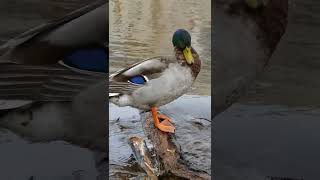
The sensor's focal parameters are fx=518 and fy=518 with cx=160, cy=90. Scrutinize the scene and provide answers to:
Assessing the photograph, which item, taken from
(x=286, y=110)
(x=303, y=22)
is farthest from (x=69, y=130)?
(x=303, y=22)

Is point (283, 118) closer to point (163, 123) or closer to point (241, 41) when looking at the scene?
point (241, 41)

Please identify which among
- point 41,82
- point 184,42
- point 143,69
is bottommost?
point 41,82

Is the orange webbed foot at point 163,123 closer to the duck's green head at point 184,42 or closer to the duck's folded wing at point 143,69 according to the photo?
the duck's folded wing at point 143,69

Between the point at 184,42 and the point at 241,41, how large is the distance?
1.79 feet

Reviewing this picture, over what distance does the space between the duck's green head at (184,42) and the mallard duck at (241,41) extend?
24 cm

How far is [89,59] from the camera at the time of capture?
4.74m

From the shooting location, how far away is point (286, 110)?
4.87 meters

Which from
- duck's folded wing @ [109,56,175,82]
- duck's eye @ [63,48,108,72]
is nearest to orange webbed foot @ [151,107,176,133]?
duck's folded wing @ [109,56,175,82]

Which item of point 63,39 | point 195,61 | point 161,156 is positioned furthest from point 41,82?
point 195,61

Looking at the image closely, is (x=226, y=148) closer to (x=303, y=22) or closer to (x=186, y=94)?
(x=186, y=94)

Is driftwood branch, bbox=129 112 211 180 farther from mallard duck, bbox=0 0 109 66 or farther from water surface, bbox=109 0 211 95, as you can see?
mallard duck, bbox=0 0 109 66

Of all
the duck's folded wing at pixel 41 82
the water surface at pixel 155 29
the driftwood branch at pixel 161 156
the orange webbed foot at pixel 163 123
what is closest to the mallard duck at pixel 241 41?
the water surface at pixel 155 29

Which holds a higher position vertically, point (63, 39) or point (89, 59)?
point (63, 39)

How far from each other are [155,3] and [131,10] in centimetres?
23
